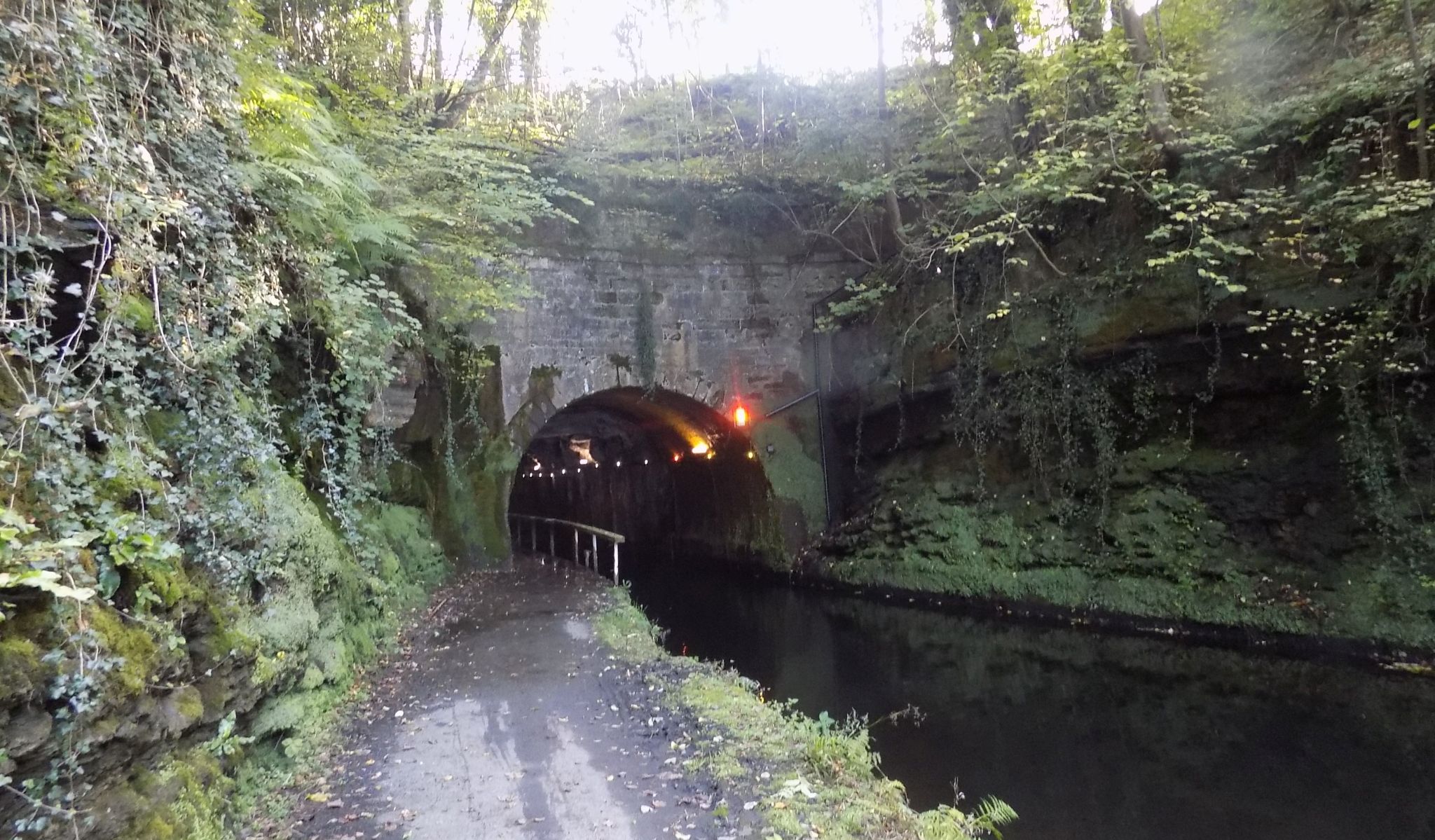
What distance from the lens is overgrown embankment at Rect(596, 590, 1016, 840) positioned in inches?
134

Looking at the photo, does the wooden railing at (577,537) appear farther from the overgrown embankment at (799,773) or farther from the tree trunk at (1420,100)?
the tree trunk at (1420,100)

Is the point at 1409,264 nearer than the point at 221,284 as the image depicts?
No

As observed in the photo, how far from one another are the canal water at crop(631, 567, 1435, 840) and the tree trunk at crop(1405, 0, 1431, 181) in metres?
3.95

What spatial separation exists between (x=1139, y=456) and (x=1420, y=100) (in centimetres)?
369

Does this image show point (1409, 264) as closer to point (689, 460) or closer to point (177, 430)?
point (177, 430)

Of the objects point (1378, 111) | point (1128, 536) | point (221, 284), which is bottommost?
point (1128, 536)

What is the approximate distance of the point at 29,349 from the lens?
272 cm

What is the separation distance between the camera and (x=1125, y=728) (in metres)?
5.83

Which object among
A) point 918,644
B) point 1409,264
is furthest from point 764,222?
point 1409,264

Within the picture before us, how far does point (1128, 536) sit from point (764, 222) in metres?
6.46

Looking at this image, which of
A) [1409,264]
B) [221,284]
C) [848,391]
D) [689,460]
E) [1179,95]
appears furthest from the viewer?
[689,460]

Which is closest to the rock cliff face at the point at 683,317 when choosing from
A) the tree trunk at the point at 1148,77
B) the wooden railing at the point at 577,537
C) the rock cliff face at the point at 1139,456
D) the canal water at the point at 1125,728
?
the rock cliff face at the point at 1139,456

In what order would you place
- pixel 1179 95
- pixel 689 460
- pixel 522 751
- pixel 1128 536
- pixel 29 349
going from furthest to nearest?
pixel 689 460
pixel 1179 95
pixel 1128 536
pixel 522 751
pixel 29 349

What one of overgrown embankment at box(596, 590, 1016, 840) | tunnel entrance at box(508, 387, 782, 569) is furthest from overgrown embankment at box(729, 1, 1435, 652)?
overgrown embankment at box(596, 590, 1016, 840)
